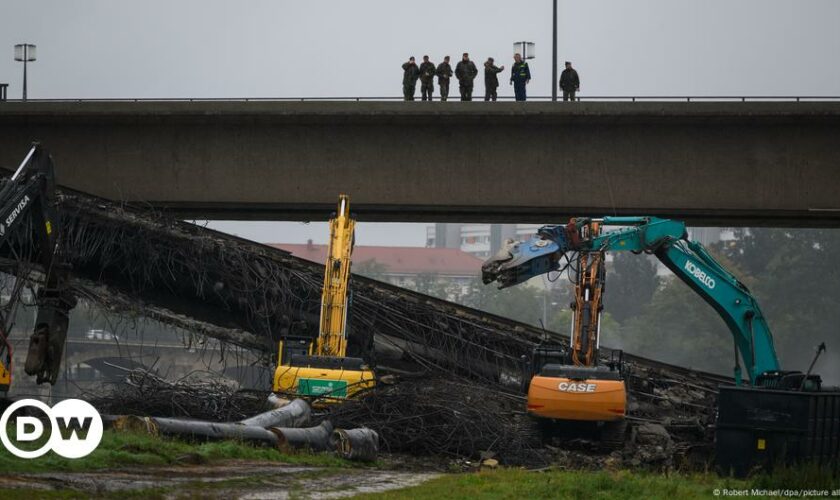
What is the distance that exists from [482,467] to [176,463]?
249 inches

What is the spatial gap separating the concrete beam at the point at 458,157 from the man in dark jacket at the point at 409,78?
7.55 feet

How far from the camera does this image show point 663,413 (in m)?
29.2

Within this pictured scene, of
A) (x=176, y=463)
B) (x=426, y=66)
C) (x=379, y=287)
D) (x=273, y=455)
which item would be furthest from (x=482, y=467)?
(x=426, y=66)

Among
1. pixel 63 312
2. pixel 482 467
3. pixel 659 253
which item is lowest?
pixel 482 467

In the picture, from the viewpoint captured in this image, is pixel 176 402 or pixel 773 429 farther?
pixel 176 402

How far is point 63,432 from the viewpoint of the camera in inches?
709

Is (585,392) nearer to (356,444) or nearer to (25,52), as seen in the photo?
(356,444)

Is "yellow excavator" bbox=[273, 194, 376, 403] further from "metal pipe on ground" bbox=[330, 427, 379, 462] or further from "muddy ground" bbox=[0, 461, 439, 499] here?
Answer: "muddy ground" bbox=[0, 461, 439, 499]

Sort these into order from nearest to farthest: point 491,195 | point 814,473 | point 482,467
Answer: point 814,473, point 482,467, point 491,195

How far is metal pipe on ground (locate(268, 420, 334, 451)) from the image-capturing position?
Result: 19.0 metres

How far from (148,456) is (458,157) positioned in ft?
67.2

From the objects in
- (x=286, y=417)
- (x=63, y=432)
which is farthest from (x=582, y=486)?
(x=63, y=432)

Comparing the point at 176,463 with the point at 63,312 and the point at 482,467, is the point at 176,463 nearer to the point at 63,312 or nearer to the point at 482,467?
the point at 482,467

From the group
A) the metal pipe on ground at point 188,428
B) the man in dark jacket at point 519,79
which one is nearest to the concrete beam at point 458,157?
the man in dark jacket at point 519,79
